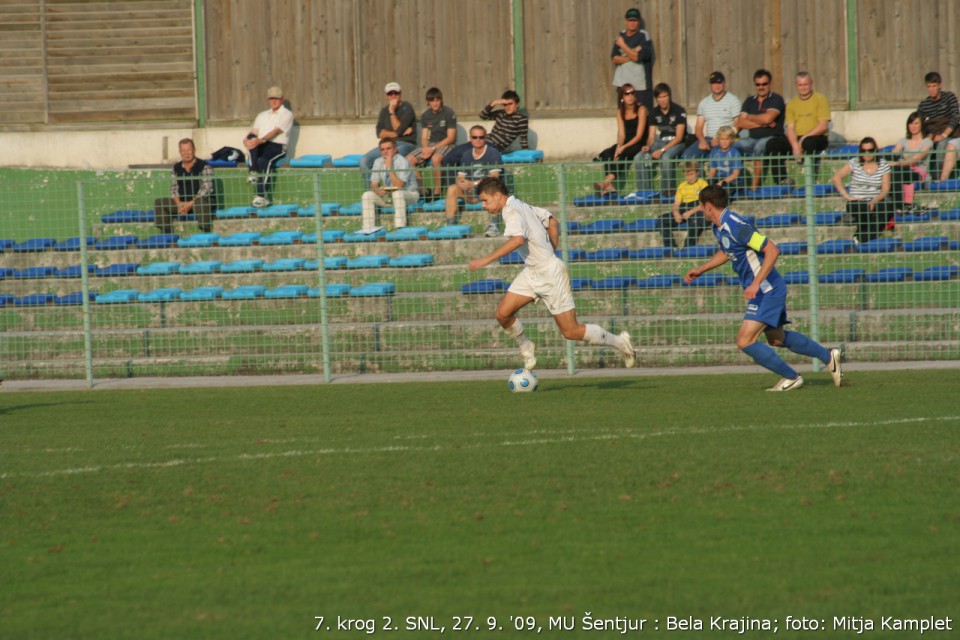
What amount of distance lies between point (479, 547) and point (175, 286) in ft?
36.8

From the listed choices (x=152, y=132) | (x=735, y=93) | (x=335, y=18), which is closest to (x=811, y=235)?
(x=735, y=93)

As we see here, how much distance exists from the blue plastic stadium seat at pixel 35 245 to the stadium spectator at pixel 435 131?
5.00m

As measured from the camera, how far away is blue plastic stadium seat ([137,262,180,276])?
1686 centimetres

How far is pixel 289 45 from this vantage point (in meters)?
21.2

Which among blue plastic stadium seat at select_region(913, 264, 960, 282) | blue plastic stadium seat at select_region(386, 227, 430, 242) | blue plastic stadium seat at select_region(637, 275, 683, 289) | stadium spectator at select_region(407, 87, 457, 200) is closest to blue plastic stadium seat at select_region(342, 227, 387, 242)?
blue plastic stadium seat at select_region(386, 227, 430, 242)

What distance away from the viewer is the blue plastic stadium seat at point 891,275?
566 inches

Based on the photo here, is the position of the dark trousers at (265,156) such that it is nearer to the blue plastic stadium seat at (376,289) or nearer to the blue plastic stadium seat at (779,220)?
the blue plastic stadium seat at (376,289)

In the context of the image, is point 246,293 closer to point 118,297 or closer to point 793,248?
point 118,297

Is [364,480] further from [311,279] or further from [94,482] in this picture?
[311,279]

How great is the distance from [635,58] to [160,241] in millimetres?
7605

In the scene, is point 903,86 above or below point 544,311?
above

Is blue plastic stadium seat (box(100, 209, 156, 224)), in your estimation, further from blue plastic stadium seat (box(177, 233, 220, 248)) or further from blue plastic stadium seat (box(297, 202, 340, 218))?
blue plastic stadium seat (box(297, 202, 340, 218))

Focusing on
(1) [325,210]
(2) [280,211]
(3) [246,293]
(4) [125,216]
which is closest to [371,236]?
(1) [325,210]

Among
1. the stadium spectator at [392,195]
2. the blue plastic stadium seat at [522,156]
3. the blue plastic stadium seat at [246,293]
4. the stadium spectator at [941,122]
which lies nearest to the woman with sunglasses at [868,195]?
the stadium spectator at [941,122]
